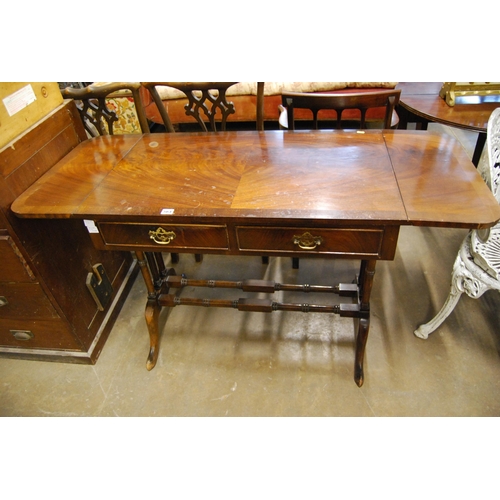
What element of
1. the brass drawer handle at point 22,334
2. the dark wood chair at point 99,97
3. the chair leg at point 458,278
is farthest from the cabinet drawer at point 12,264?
the chair leg at point 458,278

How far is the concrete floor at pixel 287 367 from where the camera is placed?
1.51m

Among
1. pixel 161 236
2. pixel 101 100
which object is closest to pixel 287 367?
pixel 161 236

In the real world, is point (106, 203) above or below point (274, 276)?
above

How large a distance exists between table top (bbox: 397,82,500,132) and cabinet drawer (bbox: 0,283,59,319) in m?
1.99

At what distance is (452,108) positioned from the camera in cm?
195

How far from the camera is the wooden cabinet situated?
130 cm

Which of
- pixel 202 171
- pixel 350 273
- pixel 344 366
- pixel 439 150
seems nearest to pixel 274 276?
pixel 350 273

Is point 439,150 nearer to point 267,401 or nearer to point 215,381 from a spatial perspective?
point 267,401

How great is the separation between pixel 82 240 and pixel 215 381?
0.87m

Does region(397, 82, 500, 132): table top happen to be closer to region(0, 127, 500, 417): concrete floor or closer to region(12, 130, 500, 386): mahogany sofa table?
region(12, 130, 500, 386): mahogany sofa table

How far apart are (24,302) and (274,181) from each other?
→ 3.71 feet

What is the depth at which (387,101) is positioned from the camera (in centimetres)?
151

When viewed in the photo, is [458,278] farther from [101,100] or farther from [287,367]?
[101,100]

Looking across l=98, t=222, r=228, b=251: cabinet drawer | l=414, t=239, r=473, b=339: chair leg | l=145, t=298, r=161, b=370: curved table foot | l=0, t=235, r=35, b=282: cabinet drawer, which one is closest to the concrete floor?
l=145, t=298, r=161, b=370: curved table foot
